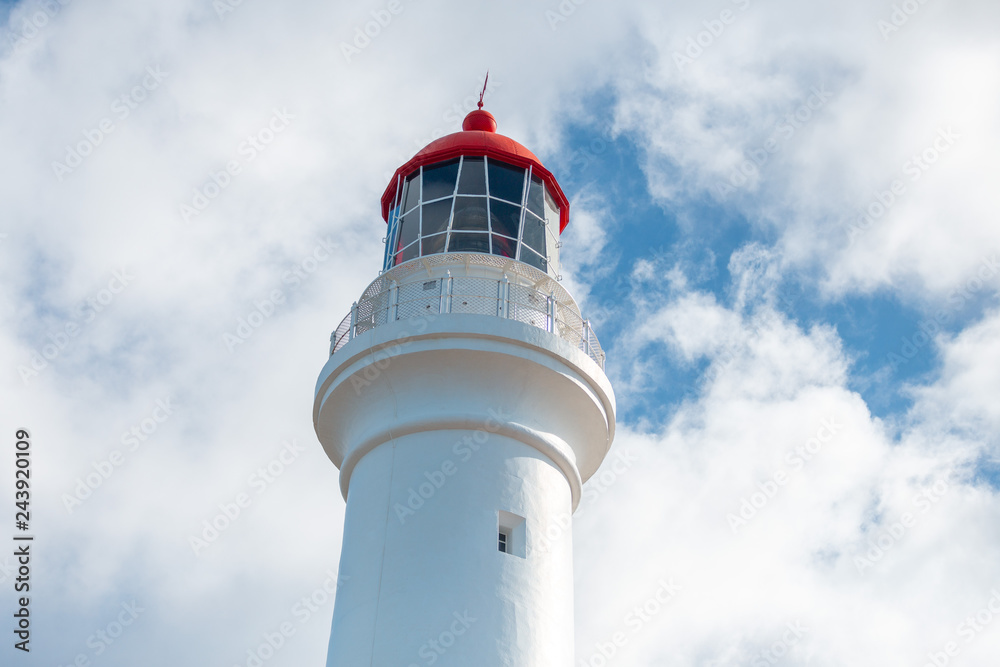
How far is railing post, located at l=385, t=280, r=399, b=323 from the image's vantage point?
42.1ft

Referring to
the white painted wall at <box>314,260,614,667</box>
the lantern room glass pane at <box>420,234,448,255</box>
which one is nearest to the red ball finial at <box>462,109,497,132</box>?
the lantern room glass pane at <box>420,234,448,255</box>

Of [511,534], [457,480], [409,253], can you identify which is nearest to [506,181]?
[409,253]

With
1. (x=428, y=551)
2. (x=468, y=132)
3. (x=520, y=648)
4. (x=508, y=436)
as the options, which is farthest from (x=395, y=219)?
(x=520, y=648)

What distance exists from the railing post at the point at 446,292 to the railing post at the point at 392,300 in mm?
613

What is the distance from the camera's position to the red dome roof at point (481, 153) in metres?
14.6

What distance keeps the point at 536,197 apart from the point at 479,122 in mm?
1915

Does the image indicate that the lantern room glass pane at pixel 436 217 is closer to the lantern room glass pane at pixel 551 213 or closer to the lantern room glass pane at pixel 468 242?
the lantern room glass pane at pixel 468 242

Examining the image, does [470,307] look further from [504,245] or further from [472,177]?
[472,177]

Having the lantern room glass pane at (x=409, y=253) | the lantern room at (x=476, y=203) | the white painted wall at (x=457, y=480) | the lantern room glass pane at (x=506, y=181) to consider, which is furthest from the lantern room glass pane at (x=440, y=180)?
the white painted wall at (x=457, y=480)

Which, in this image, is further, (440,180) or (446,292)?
(440,180)

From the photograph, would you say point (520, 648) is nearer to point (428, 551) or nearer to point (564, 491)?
point (428, 551)

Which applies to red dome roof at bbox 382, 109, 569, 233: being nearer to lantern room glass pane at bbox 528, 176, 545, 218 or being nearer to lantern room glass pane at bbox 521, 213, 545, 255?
lantern room glass pane at bbox 528, 176, 545, 218

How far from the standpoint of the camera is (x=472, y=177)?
47.3ft

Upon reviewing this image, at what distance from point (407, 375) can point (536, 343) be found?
1.58 m
